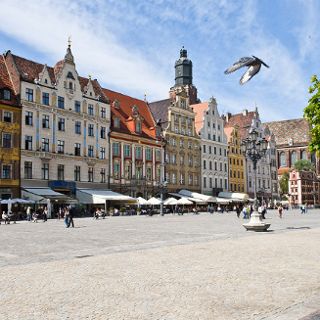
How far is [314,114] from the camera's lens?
81.1 feet

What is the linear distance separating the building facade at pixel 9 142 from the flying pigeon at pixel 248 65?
34881 mm

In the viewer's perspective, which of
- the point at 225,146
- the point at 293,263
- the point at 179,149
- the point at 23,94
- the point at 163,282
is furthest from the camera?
the point at 225,146

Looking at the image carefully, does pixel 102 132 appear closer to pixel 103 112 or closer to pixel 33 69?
pixel 103 112

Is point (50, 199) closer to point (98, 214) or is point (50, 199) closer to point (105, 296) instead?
point (98, 214)

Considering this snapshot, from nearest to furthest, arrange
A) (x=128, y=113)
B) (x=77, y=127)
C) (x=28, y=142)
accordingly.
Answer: (x=28, y=142) < (x=77, y=127) < (x=128, y=113)

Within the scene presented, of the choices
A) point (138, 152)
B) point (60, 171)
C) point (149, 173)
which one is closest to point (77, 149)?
point (60, 171)

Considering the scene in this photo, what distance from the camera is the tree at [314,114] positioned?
24.3m

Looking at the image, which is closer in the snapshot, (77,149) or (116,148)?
(77,149)

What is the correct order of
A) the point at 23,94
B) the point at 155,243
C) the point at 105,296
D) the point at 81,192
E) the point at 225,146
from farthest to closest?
the point at 225,146 → the point at 81,192 → the point at 23,94 → the point at 155,243 → the point at 105,296

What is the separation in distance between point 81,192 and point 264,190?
50376mm

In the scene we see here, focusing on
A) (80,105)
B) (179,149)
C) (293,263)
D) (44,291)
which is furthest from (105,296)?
(179,149)

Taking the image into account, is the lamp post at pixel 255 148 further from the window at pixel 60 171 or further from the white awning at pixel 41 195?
the window at pixel 60 171

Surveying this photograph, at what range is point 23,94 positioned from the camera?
47875 millimetres

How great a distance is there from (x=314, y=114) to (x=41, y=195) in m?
29.5
